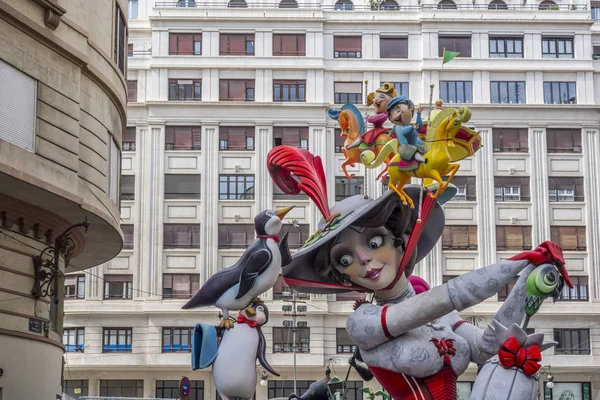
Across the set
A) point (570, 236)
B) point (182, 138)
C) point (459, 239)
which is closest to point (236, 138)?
point (182, 138)

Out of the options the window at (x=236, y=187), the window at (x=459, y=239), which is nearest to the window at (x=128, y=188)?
the window at (x=236, y=187)

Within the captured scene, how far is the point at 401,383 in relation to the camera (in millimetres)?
12625

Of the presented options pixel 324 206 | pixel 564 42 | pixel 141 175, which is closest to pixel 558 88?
pixel 564 42

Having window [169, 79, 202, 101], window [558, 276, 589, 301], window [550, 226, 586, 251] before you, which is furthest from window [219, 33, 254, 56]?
window [558, 276, 589, 301]

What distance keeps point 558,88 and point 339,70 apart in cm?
931

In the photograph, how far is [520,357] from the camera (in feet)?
37.7

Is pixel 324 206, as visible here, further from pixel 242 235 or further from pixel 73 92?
pixel 242 235

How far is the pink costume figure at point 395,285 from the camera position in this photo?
11.9 m

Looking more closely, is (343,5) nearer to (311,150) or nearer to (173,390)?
(311,150)

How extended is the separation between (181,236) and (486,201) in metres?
12.6

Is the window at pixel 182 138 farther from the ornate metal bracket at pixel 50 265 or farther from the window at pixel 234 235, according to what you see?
the ornate metal bracket at pixel 50 265

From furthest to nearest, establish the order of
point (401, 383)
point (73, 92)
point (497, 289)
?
point (73, 92) → point (401, 383) → point (497, 289)

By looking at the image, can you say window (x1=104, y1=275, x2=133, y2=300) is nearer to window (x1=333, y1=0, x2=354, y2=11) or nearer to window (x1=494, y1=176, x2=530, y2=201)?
window (x1=333, y1=0, x2=354, y2=11)

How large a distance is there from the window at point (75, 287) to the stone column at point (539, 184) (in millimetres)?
18451
